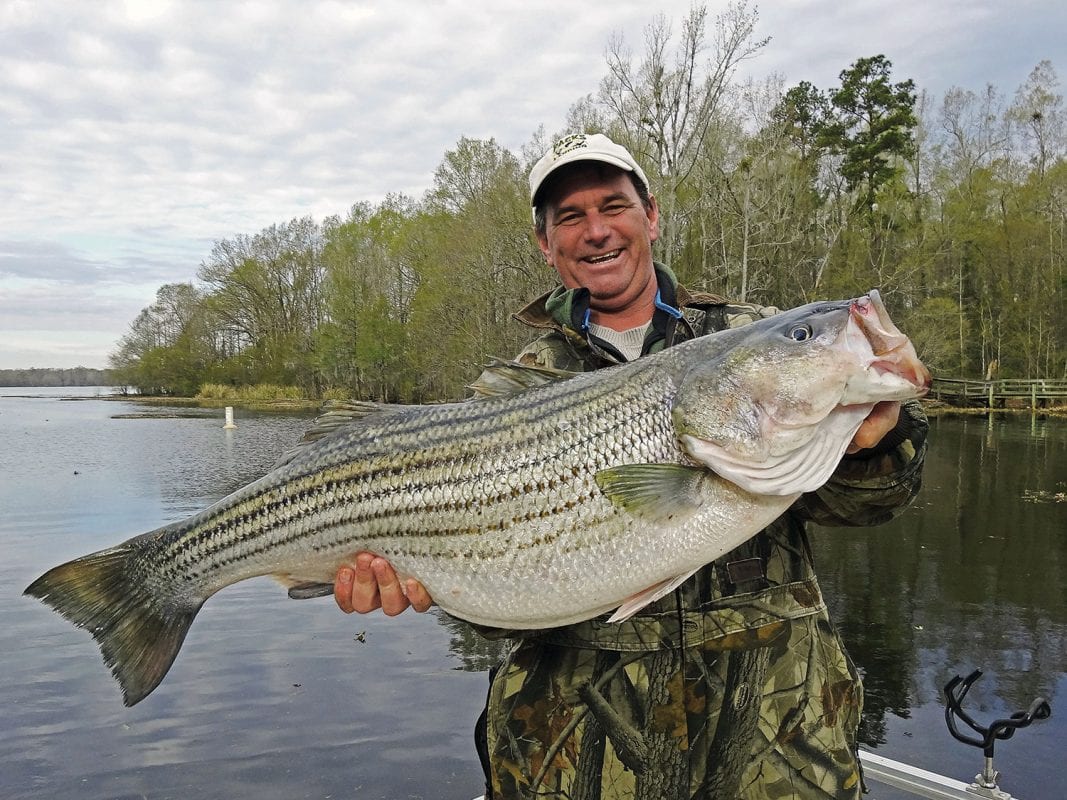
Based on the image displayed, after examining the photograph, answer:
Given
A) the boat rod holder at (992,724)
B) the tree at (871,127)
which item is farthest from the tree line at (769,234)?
the boat rod holder at (992,724)

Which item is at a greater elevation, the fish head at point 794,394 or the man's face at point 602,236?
the man's face at point 602,236

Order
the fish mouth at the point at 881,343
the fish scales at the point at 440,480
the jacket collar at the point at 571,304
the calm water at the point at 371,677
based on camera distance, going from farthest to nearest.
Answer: the calm water at the point at 371,677, the jacket collar at the point at 571,304, the fish scales at the point at 440,480, the fish mouth at the point at 881,343

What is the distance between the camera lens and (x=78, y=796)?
5.67 meters

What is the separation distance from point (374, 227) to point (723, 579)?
68.4m

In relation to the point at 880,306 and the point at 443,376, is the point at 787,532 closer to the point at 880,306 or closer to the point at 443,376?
the point at 880,306

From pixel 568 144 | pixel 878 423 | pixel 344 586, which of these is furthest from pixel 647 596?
pixel 568 144

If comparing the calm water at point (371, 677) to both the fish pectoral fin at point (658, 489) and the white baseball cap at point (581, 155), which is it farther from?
the white baseball cap at point (581, 155)

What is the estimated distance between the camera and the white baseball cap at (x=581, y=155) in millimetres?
3492

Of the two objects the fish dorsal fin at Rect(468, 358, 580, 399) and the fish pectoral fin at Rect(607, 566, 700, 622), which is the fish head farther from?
the fish dorsal fin at Rect(468, 358, 580, 399)

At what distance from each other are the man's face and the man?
132 cm

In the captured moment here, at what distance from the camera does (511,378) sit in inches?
121

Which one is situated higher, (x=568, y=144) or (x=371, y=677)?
(x=568, y=144)

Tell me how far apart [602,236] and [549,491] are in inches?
56.5

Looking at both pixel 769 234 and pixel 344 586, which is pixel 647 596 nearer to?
pixel 344 586
